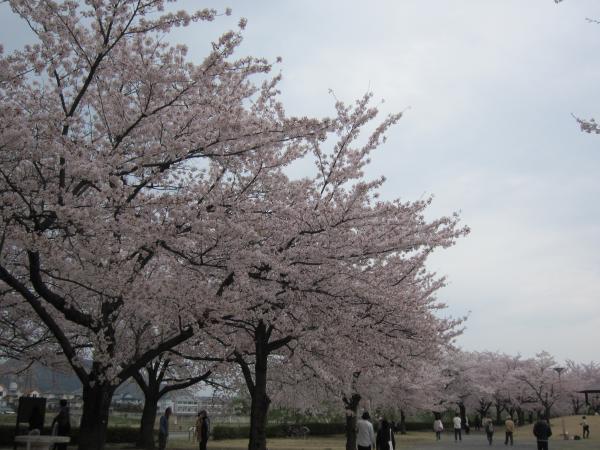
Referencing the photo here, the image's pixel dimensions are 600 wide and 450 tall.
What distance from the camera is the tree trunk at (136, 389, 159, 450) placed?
62.5 feet

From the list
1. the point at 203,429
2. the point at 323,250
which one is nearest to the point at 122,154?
the point at 323,250

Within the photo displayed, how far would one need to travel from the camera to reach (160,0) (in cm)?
707

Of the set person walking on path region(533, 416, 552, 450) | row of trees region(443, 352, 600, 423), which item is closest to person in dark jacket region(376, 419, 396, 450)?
person walking on path region(533, 416, 552, 450)

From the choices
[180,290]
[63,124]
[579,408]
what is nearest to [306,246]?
[180,290]

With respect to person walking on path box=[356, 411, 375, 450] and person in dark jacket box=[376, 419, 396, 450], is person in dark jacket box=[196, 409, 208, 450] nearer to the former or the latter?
person in dark jacket box=[376, 419, 396, 450]

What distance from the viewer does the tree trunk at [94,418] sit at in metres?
9.33

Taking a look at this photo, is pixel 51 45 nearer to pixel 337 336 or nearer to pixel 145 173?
pixel 145 173

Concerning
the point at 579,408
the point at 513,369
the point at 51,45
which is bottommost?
the point at 579,408

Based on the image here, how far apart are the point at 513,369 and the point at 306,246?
48260 mm

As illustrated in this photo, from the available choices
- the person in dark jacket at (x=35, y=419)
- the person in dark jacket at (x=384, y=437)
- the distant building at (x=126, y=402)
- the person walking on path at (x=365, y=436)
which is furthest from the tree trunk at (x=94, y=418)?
the distant building at (x=126, y=402)

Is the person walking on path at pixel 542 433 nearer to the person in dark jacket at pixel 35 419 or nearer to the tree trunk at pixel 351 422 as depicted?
the tree trunk at pixel 351 422

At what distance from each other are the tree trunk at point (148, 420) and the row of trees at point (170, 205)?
8.81m

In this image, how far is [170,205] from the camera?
24.5ft

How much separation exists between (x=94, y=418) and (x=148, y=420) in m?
10.8
